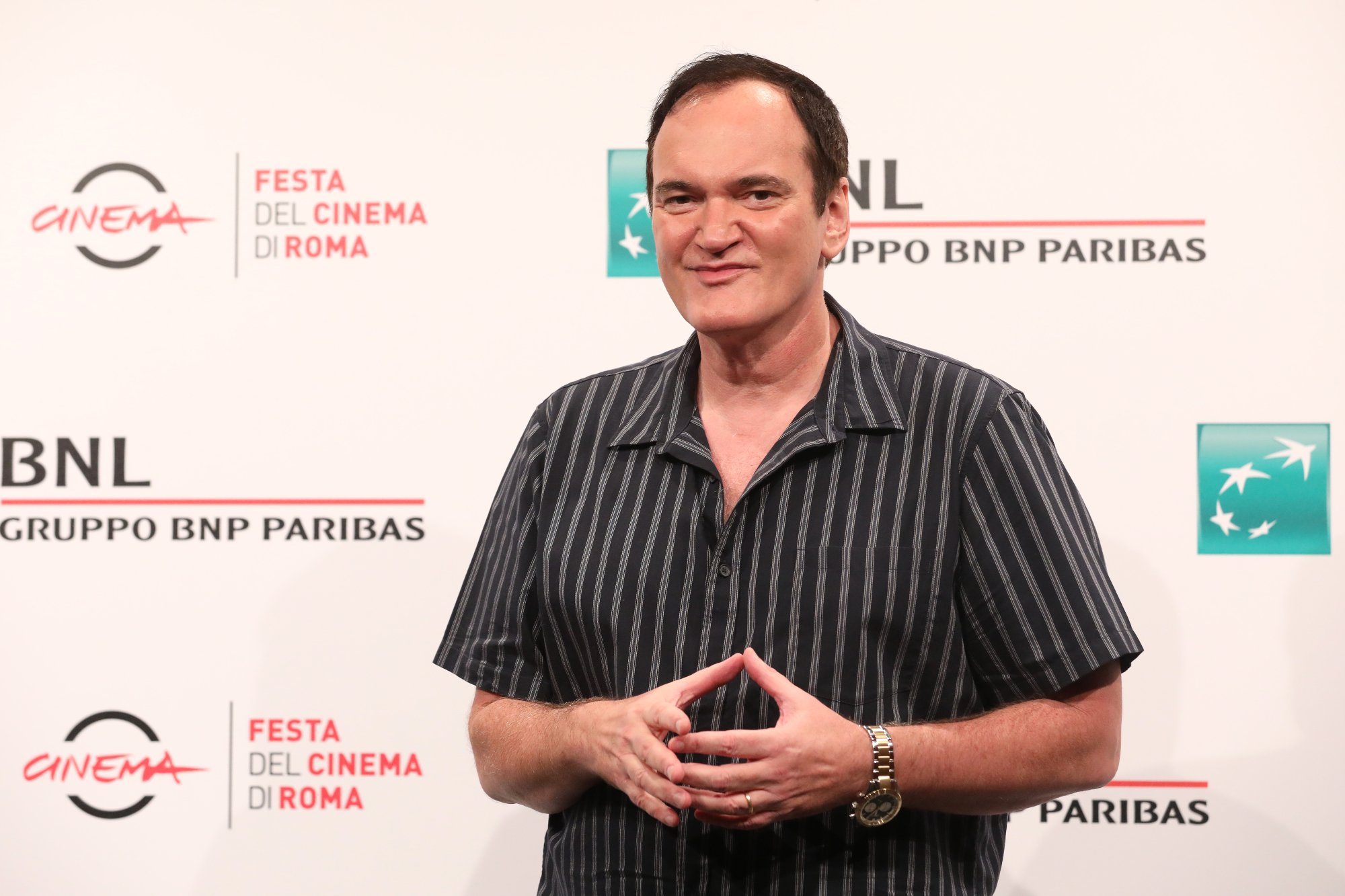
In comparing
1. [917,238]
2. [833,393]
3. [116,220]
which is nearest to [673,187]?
[833,393]

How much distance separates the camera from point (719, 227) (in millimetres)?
1667

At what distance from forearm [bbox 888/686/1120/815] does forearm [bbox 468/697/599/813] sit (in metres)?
0.41

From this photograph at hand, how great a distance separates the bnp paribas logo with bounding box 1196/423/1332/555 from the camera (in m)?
2.49

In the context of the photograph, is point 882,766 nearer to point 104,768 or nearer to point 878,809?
point 878,809

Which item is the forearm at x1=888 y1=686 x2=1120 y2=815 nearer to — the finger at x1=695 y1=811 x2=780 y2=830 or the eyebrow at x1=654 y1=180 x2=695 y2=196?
the finger at x1=695 y1=811 x2=780 y2=830

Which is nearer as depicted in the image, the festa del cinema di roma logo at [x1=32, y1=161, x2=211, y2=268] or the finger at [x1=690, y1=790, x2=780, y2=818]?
the finger at [x1=690, y1=790, x2=780, y2=818]

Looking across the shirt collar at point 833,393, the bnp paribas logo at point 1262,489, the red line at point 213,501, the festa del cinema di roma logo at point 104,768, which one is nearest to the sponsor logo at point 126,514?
the red line at point 213,501

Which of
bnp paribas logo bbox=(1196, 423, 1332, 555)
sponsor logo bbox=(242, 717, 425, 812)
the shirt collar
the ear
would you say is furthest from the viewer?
sponsor logo bbox=(242, 717, 425, 812)

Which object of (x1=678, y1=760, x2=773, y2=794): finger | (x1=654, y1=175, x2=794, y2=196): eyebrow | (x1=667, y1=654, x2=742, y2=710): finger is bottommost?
(x1=678, y1=760, x2=773, y2=794): finger

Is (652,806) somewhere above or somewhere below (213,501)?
below

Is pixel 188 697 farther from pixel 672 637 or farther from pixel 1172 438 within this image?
pixel 1172 438

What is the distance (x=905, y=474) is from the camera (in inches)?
64.0

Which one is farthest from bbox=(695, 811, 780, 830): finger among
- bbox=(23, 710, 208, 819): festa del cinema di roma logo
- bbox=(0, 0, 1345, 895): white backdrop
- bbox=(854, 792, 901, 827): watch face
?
bbox=(23, 710, 208, 819): festa del cinema di roma logo

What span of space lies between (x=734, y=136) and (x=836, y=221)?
23 centimetres
